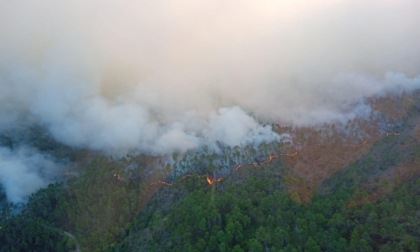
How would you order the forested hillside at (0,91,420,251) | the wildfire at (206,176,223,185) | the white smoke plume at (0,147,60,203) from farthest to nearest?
the white smoke plume at (0,147,60,203) → the wildfire at (206,176,223,185) → the forested hillside at (0,91,420,251)

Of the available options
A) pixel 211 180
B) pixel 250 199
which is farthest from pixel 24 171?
pixel 250 199

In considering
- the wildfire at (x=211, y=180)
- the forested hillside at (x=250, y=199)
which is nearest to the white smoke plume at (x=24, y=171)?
the forested hillside at (x=250, y=199)

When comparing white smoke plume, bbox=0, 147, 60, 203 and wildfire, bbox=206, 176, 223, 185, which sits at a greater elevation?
white smoke plume, bbox=0, 147, 60, 203

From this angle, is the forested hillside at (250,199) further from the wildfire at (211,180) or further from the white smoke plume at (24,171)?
the white smoke plume at (24,171)

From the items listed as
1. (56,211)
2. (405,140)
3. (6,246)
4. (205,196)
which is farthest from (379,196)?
(6,246)

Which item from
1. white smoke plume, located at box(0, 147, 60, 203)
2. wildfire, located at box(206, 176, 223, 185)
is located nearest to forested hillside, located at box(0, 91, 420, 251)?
wildfire, located at box(206, 176, 223, 185)

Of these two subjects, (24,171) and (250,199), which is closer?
(250,199)

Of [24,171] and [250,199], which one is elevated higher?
[24,171]

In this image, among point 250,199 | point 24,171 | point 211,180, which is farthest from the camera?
point 24,171

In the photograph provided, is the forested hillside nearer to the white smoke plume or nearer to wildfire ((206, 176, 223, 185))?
wildfire ((206, 176, 223, 185))

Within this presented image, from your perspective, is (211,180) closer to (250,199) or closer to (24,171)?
(250,199)

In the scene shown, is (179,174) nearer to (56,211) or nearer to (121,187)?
(121,187)
